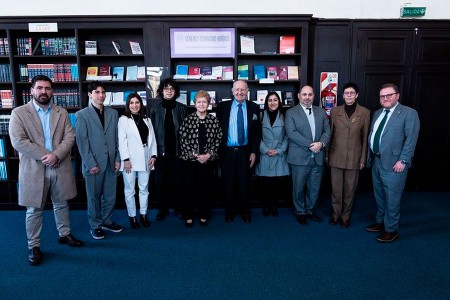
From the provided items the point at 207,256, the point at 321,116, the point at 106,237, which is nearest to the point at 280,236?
the point at 207,256

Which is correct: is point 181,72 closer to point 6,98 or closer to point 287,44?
point 287,44

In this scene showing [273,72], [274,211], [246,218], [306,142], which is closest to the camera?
[306,142]

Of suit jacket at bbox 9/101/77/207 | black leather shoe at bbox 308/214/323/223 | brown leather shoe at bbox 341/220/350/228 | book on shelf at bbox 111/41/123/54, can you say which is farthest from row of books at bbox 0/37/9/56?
brown leather shoe at bbox 341/220/350/228

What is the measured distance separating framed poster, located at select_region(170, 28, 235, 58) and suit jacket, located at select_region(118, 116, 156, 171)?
51.3 inches

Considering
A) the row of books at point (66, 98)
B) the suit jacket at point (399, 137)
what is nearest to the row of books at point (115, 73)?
the row of books at point (66, 98)

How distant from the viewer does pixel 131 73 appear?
15.7ft

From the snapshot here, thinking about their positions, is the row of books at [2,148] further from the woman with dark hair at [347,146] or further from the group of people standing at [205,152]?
the woman with dark hair at [347,146]

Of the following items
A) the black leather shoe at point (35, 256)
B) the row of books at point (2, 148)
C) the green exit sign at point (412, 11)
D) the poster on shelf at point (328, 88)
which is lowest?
the black leather shoe at point (35, 256)

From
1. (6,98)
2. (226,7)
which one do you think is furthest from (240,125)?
(6,98)

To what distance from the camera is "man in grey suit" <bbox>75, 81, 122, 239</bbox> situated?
3.52 metres

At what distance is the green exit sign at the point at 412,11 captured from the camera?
505cm

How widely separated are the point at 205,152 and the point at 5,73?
3053mm

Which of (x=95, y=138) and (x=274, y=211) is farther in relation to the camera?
(x=274, y=211)

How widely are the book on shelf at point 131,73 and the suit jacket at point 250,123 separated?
4.83 feet
